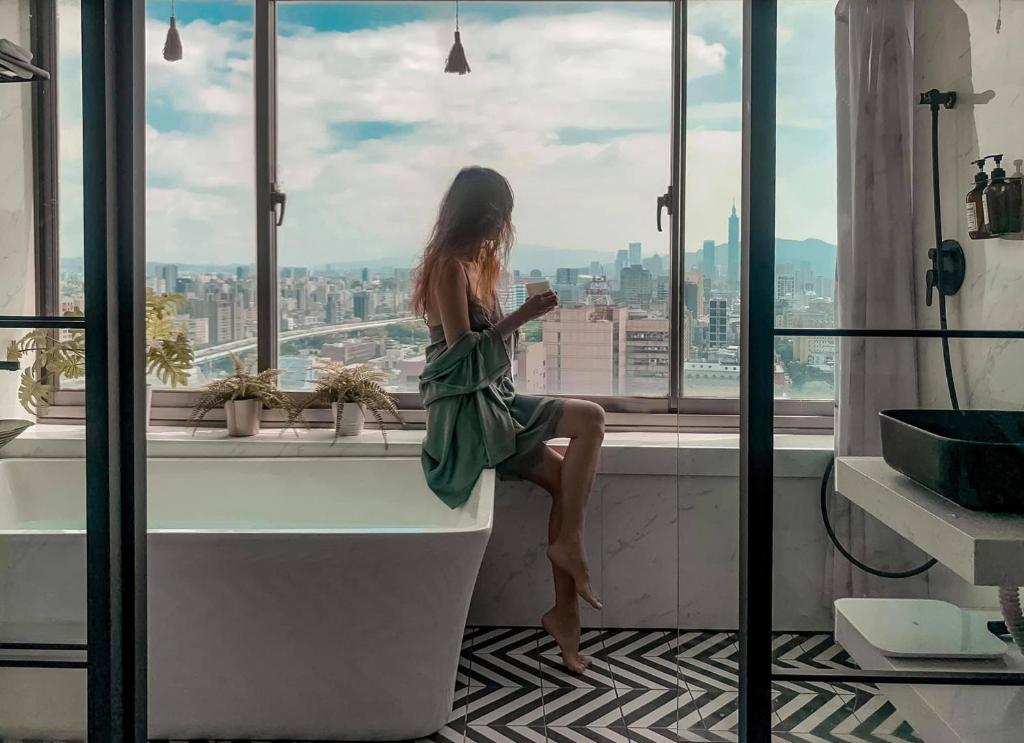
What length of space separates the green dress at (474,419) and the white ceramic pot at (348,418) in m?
0.42

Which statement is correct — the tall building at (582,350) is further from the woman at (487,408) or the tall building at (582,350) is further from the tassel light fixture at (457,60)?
the tassel light fixture at (457,60)

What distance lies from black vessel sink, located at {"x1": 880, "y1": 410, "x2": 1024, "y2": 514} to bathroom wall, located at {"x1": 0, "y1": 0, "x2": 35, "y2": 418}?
1458 mm

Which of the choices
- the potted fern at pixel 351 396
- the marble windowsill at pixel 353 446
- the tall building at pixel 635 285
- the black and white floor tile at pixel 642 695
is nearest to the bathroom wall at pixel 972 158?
the black and white floor tile at pixel 642 695

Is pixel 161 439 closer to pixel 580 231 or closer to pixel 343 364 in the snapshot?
pixel 343 364

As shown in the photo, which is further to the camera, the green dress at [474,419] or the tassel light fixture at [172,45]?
the tassel light fixture at [172,45]

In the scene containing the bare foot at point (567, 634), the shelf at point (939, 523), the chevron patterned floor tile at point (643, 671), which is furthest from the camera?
the bare foot at point (567, 634)

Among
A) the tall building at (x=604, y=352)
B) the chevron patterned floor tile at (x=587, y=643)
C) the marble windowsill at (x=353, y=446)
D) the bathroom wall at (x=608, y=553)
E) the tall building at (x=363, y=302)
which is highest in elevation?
the tall building at (x=363, y=302)

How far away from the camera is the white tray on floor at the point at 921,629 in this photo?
1.39m

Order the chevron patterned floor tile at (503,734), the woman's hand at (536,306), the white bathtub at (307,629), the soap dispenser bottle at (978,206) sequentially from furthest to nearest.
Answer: the woman's hand at (536,306) → the chevron patterned floor tile at (503,734) → the white bathtub at (307,629) → the soap dispenser bottle at (978,206)

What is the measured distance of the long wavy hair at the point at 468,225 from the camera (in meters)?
2.79

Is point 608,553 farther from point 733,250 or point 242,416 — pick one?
point 733,250

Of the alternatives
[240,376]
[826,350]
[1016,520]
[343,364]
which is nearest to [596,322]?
[343,364]

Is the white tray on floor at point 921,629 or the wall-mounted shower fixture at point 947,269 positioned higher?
the wall-mounted shower fixture at point 947,269

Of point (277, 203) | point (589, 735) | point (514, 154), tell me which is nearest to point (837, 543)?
point (589, 735)
